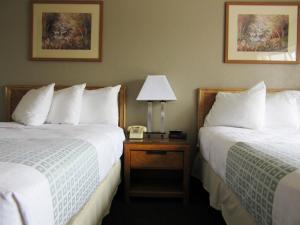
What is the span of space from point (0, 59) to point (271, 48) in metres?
2.85

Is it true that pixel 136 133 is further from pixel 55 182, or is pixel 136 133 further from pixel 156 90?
pixel 55 182

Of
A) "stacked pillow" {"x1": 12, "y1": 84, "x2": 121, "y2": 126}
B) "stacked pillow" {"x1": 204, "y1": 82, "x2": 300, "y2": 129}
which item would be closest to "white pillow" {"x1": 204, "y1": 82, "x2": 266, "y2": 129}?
"stacked pillow" {"x1": 204, "y1": 82, "x2": 300, "y2": 129}

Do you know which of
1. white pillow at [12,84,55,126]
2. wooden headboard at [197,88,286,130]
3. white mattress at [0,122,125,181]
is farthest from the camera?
wooden headboard at [197,88,286,130]

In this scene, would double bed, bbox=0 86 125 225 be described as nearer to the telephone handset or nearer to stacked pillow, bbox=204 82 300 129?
the telephone handset

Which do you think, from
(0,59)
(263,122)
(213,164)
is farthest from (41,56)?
(263,122)

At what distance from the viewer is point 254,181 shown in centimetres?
110

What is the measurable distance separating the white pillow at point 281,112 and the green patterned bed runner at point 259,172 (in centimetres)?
107

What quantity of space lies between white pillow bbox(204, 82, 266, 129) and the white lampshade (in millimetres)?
444

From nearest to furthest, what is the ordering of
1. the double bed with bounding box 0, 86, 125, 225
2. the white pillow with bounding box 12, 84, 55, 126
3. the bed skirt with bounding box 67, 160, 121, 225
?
the double bed with bounding box 0, 86, 125, 225, the bed skirt with bounding box 67, 160, 121, 225, the white pillow with bounding box 12, 84, 55, 126

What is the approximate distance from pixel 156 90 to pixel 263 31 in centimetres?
129

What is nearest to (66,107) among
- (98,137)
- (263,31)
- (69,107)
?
(69,107)

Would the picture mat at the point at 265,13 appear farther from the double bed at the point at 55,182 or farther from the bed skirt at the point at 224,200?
the double bed at the point at 55,182

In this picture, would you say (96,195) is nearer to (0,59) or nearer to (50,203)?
(50,203)

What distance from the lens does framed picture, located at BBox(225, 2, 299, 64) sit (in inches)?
108
